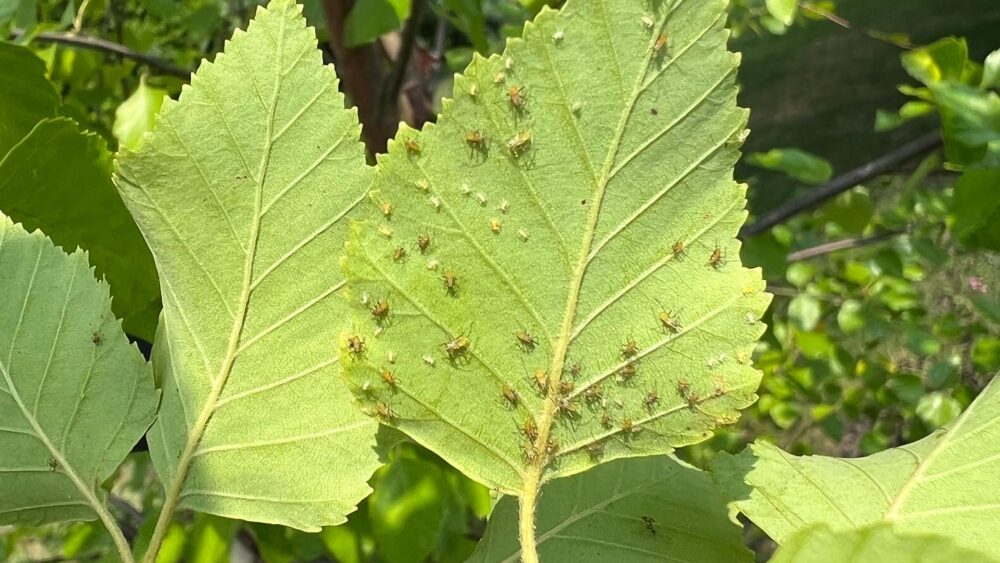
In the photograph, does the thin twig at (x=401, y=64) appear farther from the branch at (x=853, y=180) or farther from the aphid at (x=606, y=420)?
the aphid at (x=606, y=420)

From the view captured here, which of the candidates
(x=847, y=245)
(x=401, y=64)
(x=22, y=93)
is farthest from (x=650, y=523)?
(x=847, y=245)

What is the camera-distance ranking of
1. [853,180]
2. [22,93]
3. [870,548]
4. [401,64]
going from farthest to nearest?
[853,180], [401,64], [22,93], [870,548]

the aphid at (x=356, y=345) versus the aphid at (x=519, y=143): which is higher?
the aphid at (x=519, y=143)

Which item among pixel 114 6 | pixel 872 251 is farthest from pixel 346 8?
pixel 872 251

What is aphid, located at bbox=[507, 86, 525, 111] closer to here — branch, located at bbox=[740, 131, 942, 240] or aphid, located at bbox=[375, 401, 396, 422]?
aphid, located at bbox=[375, 401, 396, 422]

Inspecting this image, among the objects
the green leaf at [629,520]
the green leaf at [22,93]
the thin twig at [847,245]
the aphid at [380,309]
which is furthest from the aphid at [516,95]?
the thin twig at [847,245]

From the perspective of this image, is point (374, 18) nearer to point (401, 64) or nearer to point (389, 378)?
point (401, 64)
